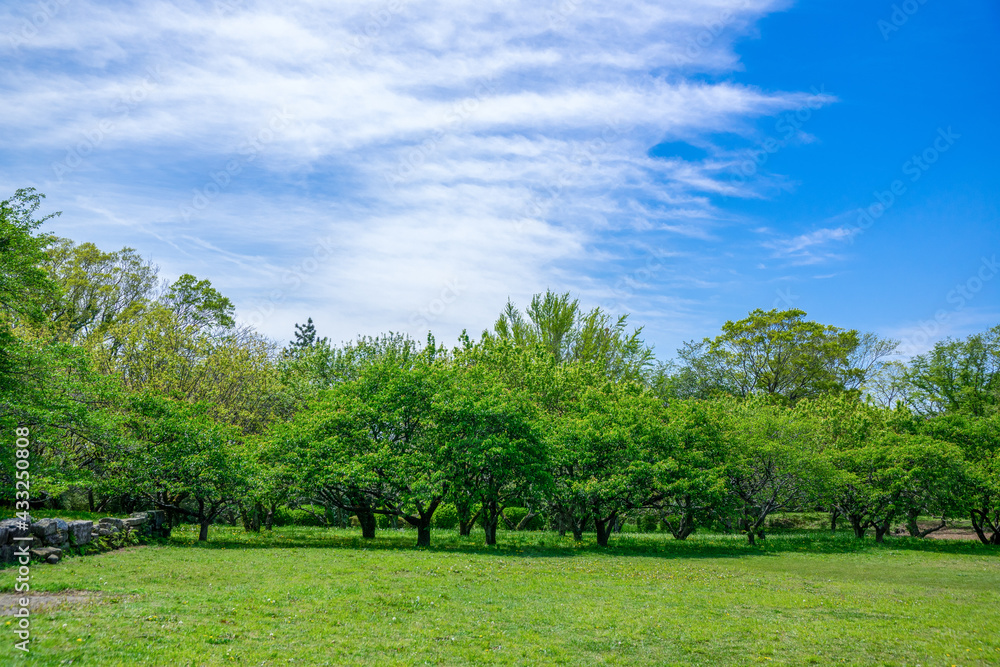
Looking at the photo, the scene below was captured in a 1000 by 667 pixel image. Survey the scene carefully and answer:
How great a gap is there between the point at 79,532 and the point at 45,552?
1.79 meters

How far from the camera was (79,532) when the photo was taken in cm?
1683

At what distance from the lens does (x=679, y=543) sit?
88.1 ft

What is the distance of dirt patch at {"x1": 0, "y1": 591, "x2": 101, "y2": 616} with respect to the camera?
9.91m

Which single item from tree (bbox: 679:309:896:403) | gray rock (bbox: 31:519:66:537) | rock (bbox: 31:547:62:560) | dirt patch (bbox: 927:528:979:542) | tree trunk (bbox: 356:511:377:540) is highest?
tree (bbox: 679:309:896:403)

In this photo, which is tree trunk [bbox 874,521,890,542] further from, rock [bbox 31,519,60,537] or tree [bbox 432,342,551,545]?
rock [bbox 31,519,60,537]

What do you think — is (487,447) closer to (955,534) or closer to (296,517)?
(296,517)

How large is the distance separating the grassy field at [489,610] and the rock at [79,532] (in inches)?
38.5

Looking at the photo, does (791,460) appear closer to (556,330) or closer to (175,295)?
A: (556,330)

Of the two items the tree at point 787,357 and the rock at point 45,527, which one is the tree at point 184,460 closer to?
the rock at point 45,527

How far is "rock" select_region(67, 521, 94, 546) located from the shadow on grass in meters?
3.61

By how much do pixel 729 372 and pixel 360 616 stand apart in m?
50.6

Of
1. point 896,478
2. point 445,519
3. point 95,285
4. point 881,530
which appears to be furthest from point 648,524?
point 95,285

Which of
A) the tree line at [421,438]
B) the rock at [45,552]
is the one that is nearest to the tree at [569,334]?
the tree line at [421,438]

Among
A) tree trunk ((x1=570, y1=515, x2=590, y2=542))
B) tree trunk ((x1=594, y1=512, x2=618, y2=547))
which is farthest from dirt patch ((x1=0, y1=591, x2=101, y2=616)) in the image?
tree trunk ((x1=570, y1=515, x2=590, y2=542))
